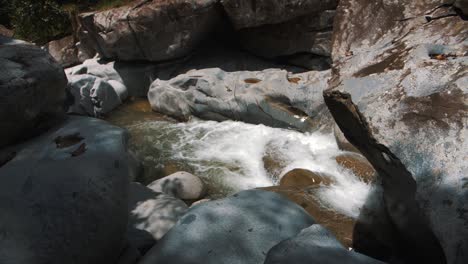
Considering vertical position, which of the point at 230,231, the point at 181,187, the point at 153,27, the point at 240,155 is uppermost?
the point at 153,27

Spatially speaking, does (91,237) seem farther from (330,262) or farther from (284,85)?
(284,85)

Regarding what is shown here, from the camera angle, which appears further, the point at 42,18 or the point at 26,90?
the point at 42,18

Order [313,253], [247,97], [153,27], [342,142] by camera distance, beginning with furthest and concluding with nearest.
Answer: [153,27] < [247,97] < [342,142] < [313,253]

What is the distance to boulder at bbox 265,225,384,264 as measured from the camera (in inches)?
84.0

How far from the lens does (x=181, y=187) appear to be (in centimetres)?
572

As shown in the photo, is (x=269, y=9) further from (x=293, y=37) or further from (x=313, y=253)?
(x=313, y=253)

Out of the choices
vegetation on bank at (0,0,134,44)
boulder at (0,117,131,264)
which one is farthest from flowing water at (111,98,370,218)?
vegetation on bank at (0,0,134,44)

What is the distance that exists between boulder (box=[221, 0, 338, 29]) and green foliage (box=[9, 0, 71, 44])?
7008mm

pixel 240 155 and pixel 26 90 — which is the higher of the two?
pixel 26 90

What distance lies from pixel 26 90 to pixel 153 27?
654cm

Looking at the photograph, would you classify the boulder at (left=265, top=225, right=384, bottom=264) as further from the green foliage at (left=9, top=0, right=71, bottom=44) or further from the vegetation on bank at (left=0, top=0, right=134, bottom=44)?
the green foliage at (left=9, top=0, right=71, bottom=44)

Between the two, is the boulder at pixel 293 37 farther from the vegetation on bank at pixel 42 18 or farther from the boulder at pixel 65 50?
the boulder at pixel 65 50

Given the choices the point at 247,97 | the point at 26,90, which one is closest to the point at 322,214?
the point at 26,90

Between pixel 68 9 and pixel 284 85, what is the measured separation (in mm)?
8978
